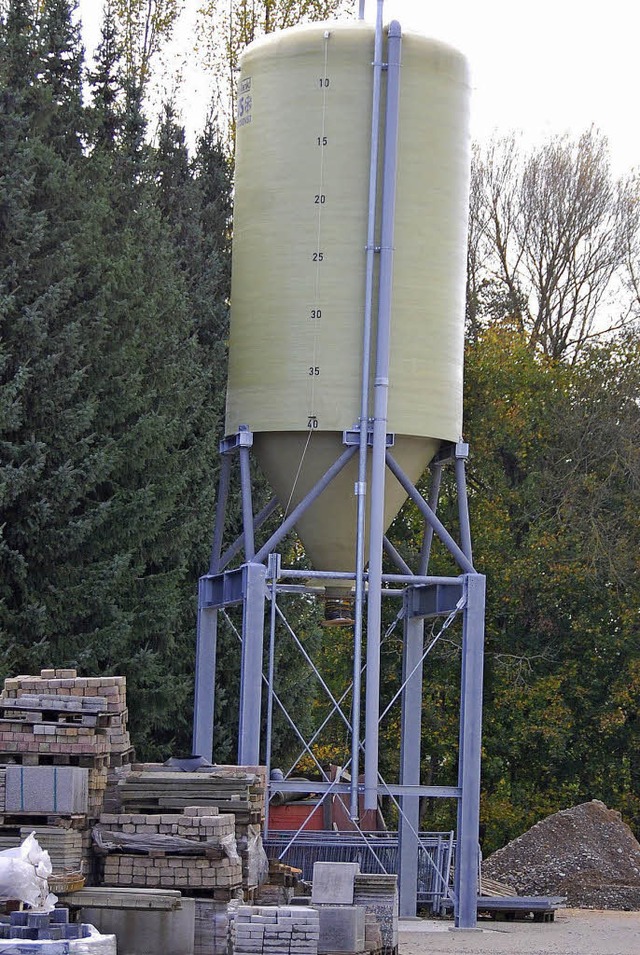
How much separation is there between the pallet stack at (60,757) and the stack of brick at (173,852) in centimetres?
28

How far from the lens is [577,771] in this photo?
33.9 metres

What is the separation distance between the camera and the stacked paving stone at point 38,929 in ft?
36.8

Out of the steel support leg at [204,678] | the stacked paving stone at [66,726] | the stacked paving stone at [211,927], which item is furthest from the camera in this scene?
the steel support leg at [204,678]

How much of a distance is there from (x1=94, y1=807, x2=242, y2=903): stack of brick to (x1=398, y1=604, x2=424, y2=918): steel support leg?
208 inches

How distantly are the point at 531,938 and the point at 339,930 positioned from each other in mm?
4139

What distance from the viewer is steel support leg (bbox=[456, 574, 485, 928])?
693 inches

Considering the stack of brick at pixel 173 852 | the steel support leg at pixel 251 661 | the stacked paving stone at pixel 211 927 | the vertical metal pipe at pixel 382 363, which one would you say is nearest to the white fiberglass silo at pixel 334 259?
the vertical metal pipe at pixel 382 363

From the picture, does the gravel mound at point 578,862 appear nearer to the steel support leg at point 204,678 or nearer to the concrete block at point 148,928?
the steel support leg at point 204,678

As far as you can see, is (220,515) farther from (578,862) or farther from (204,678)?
(578,862)

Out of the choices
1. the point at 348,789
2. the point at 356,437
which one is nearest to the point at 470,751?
the point at 348,789

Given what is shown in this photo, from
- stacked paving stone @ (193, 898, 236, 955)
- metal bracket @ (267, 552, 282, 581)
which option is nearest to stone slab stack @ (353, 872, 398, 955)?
stacked paving stone @ (193, 898, 236, 955)

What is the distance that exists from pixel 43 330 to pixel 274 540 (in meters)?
5.71

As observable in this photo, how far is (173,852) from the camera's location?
14234mm

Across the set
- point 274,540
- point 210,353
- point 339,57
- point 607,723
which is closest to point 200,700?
point 274,540
